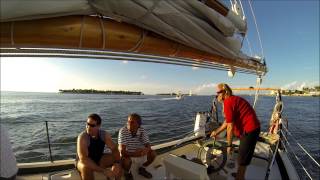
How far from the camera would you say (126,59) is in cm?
296

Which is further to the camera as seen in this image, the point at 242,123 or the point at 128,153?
the point at 128,153

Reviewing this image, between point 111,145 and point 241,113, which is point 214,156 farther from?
point 111,145

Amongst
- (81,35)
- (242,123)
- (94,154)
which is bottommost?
(94,154)

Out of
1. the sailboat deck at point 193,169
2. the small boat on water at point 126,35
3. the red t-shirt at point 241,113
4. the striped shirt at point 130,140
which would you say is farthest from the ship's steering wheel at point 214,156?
the striped shirt at point 130,140

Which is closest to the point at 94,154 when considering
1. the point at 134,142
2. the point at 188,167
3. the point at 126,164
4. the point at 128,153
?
the point at 126,164

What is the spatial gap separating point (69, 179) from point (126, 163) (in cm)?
84

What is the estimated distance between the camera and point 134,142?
426cm

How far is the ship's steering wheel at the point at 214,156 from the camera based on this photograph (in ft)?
13.8

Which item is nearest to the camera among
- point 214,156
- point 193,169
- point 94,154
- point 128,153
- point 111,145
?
point 193,169

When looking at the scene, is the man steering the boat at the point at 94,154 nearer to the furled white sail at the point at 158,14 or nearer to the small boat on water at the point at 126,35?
the small boat on water at the point at 126,35

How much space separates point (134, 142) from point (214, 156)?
1381 mm

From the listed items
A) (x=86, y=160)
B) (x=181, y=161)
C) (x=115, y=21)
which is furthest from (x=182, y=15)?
(x=86, y=160)

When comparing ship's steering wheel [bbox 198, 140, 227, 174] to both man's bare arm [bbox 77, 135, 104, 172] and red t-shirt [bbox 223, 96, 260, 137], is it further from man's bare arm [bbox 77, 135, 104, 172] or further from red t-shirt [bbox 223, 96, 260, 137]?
man's bare arm [bbox 77, 135, 104, 172]

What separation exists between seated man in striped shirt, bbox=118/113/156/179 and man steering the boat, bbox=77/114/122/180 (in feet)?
1.36
